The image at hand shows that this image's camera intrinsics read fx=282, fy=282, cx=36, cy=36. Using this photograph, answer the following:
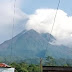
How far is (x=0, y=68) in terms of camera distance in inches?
1747

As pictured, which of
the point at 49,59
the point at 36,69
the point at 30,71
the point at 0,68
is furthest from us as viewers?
the point at 49,59

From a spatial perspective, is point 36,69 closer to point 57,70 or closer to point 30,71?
point 30,71

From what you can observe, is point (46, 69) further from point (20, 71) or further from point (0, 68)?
point (20, 71)

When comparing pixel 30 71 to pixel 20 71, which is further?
pixel 30 71

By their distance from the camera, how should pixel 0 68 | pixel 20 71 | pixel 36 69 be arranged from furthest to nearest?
pixel 36 69 → pixel 20 71 → pixel 0 68

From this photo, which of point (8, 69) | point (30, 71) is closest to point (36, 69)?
point (30, 71)

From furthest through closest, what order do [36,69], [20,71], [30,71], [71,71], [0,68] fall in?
1. [36,69]
2. [30,71]
3. [20,71]
4. [0,68]
5. [71,71]

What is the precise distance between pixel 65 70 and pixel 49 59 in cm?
10335

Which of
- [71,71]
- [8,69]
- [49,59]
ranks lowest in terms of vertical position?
[71,71]

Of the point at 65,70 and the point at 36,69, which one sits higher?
the point at 36,69

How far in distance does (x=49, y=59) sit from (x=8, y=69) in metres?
82.4

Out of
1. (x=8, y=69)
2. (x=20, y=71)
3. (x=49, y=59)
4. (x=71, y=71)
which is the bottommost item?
(x=71, y=71)

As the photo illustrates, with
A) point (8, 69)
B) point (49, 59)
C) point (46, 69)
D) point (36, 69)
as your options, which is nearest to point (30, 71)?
point (36, 69)

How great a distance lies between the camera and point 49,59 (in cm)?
12625
